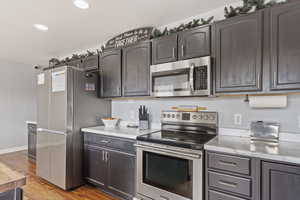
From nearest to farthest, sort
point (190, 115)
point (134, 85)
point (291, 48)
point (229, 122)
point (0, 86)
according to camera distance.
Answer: point (291, 48) → point (229, 122) → point (190, 115) → point (134, 85) → point (0, 86)

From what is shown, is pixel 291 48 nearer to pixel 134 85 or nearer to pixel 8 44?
pixel 134 85

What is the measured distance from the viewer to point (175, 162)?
5.77 ft

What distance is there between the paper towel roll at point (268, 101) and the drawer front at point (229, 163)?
703 millimetres

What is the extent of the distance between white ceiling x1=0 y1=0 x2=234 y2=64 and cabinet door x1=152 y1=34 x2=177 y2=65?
1.30 ft

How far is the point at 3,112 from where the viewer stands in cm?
445

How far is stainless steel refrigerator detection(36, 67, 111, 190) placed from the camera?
2504 mm

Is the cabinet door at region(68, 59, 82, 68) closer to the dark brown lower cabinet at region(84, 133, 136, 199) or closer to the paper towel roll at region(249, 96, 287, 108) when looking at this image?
the dark brown lower cabinet at region(84, 133, 136, 199)

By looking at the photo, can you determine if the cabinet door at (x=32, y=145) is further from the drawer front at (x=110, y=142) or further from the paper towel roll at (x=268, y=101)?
the paper towel roll at (x=268, y=101)

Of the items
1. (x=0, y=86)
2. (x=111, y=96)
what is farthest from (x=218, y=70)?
(x=0, y=86)

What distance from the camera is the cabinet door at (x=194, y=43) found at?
1.90 m

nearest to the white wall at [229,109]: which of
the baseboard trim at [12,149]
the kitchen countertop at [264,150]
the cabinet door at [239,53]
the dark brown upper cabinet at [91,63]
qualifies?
the kitchen countertop at [264,150]

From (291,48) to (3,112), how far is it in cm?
595

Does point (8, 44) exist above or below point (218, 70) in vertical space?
above

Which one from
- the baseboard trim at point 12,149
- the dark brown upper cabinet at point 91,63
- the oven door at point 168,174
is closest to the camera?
the oven door at point 168,174
